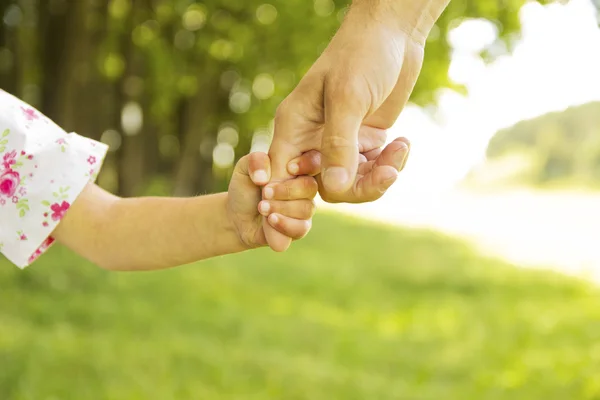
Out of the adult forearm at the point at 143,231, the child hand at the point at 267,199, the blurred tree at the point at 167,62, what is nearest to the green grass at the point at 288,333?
the adult forearm at the point at 143,231

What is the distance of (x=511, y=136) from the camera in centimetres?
2798

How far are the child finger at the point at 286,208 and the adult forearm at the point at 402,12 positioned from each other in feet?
1.68

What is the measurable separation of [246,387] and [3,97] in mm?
2852

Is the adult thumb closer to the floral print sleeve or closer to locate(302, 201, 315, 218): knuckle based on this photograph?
locate(302, 201, 315, 218): knuckle

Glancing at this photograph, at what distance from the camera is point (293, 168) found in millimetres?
2000

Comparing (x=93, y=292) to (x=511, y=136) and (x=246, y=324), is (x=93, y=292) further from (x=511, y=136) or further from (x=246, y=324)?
(x=511, y=136)

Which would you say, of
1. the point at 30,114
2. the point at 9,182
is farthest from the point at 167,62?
the point at 9,182

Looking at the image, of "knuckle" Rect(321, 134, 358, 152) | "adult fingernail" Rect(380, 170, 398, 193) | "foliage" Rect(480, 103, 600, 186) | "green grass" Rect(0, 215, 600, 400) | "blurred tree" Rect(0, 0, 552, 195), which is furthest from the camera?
"foliage" Rect(480, 103, 600, 186)

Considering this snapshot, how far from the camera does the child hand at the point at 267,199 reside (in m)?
1.98

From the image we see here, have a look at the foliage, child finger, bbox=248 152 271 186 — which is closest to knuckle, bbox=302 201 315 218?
child finger, bbox=248 152 271 186

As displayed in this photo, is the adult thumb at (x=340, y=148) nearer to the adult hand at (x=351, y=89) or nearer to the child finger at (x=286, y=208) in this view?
the adult hand at (x=351, y=89)

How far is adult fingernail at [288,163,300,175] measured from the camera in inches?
78.6

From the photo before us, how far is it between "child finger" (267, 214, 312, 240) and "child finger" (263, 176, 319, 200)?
5 cm

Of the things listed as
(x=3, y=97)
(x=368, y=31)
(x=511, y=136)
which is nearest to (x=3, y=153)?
(x=3, y=97)
